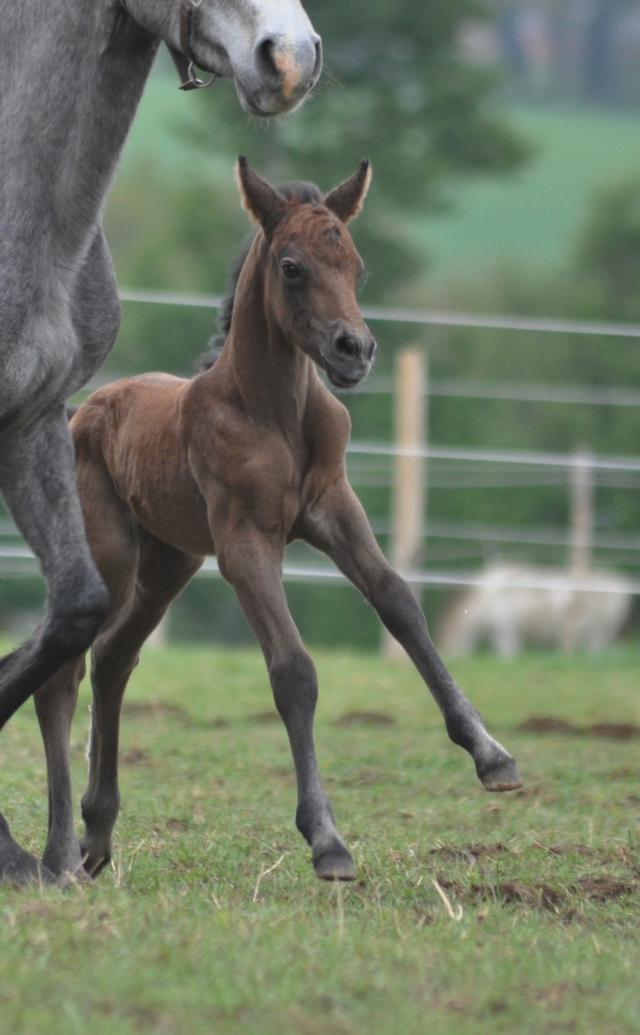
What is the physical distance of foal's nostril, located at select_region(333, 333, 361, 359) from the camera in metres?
3.47

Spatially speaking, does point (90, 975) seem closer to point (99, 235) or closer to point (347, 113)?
point (99, 235)

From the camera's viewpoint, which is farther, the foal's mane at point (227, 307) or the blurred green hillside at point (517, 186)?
the blurred green hillside at point (517, 186)

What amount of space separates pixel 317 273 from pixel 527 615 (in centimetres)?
1875

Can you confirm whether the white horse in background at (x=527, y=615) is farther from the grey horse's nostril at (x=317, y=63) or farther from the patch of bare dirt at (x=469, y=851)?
the grey horse's nostril at (x=317, y=63)

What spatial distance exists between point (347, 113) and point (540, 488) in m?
6.80

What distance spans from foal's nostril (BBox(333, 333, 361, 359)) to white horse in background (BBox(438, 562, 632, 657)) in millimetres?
16765

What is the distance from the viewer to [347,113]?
24.6 meters

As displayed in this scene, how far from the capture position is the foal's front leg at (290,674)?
10.6 feet

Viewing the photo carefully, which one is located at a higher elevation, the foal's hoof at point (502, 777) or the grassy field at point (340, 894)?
the foal's hoof at point (502, 777)

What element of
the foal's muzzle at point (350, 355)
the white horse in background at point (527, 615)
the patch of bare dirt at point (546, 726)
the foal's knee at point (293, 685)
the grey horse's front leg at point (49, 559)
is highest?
the foal's muzzle at point (350, 355)

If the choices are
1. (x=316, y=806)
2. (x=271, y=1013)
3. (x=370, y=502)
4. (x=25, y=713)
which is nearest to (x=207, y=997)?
(x=271, y=1013)

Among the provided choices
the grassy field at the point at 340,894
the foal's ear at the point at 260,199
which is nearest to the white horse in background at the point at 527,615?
the grassy field at the point at 340,894

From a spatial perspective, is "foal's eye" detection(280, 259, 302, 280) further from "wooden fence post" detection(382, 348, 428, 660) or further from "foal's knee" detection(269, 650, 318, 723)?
"wooden fence post" detection(382, 348, 428, 660)

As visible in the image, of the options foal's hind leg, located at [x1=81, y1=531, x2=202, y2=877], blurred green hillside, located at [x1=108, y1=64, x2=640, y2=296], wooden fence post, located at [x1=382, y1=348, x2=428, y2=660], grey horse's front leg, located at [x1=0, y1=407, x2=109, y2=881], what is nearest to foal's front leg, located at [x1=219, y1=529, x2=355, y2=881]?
grey horse's front leg, located at [x1=0, y1=407, x2=109, y2=881]
